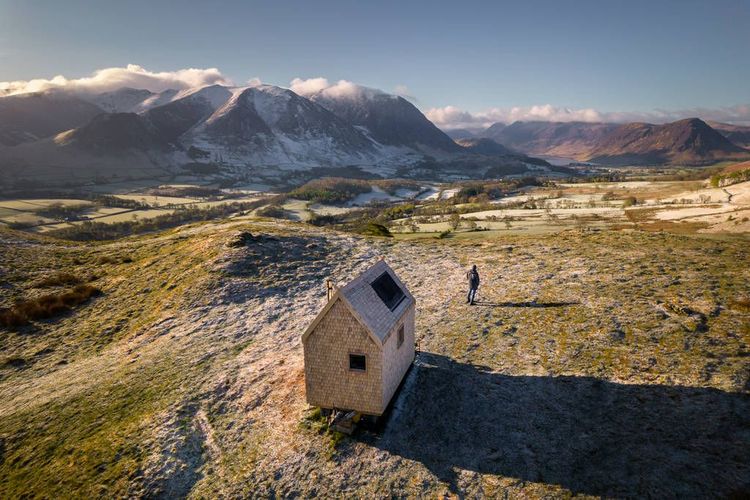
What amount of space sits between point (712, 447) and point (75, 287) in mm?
46441

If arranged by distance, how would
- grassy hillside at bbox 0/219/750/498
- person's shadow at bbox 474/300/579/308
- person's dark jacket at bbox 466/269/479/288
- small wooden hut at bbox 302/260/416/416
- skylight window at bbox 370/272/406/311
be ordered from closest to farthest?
grassy hillside at bbox 0/219/750/498 < small wooden hut at bbox 302/260/416/416 < skylight window at bbox 370/272/406/311 < person's shadow at bbox 474/300/579/308 < person's dark jacket at bbox 466/269/479/288

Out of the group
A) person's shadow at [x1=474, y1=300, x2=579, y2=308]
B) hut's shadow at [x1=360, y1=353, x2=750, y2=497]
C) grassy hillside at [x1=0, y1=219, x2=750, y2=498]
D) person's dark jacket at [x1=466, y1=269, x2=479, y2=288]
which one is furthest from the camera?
person's dark jacket at [x1=466, y1=269, x2=479, y2=288]

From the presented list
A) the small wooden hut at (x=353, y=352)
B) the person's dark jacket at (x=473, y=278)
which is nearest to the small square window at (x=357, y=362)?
the small wooden hut at (x=353, y=352)

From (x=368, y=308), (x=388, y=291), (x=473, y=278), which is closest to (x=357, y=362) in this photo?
Answer: (x=368, y=308)

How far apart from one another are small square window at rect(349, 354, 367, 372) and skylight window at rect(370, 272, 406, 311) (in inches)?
115

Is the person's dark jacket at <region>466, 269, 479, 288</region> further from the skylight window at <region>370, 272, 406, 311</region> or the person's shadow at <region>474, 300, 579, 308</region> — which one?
the skylight window at <region>370, 272, 406, 311</region>

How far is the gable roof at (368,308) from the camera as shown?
16.5m

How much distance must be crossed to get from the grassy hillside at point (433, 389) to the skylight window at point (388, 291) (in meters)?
4.35

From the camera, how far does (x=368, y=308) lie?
57.2 ft

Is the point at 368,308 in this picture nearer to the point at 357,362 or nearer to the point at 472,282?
the point at 357,362

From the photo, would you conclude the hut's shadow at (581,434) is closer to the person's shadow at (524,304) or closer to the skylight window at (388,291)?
the skylight window at (388,291)

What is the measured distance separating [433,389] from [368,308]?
18.9ft

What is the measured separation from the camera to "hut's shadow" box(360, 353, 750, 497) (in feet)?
42.9

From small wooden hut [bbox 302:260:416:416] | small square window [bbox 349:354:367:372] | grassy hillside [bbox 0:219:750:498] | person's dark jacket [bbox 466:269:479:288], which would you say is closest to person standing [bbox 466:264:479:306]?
person's dark jacket [bbox 466:269:479:288]
